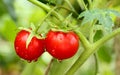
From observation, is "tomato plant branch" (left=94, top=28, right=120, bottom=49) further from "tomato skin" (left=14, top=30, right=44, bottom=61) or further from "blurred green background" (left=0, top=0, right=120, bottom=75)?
"blurred green background" (left=0, top=0, right=120, bottom=75)

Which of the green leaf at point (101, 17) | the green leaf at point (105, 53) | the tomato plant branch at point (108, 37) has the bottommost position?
the green leaf at point (105, 53)

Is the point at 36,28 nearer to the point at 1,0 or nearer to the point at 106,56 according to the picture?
the point at 1,0

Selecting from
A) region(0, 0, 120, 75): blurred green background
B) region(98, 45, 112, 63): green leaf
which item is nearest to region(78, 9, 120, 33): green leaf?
region(0, 0, 120, 75): blurred green background

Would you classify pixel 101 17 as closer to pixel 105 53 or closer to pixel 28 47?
pixel 28 47

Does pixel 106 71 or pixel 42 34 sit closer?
pixel 42 34

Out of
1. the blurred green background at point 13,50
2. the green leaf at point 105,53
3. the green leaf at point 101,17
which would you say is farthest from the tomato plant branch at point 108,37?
the green leaf at point 105,53

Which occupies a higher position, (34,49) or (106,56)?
(34,49)

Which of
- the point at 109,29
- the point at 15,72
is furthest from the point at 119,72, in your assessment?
the point at 15,72

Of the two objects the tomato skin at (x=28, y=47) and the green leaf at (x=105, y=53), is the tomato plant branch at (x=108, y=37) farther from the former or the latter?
the green leaf at (x=105, y=53)
